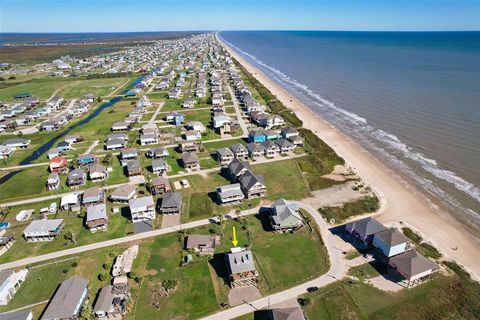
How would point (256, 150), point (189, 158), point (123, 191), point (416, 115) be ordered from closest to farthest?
point (123, 191) < point (189, 158) < point (256, 150) < point (416, 115)

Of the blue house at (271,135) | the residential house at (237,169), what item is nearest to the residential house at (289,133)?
the blue house at (271,135)

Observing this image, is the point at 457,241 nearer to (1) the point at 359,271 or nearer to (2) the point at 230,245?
(1) the point at 359,271

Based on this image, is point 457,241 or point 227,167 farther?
point 227,167

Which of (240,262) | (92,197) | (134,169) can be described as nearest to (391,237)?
(240,262)

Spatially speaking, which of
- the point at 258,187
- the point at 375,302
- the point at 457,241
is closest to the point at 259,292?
the point at 375,302

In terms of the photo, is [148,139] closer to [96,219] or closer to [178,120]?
[178,120]
